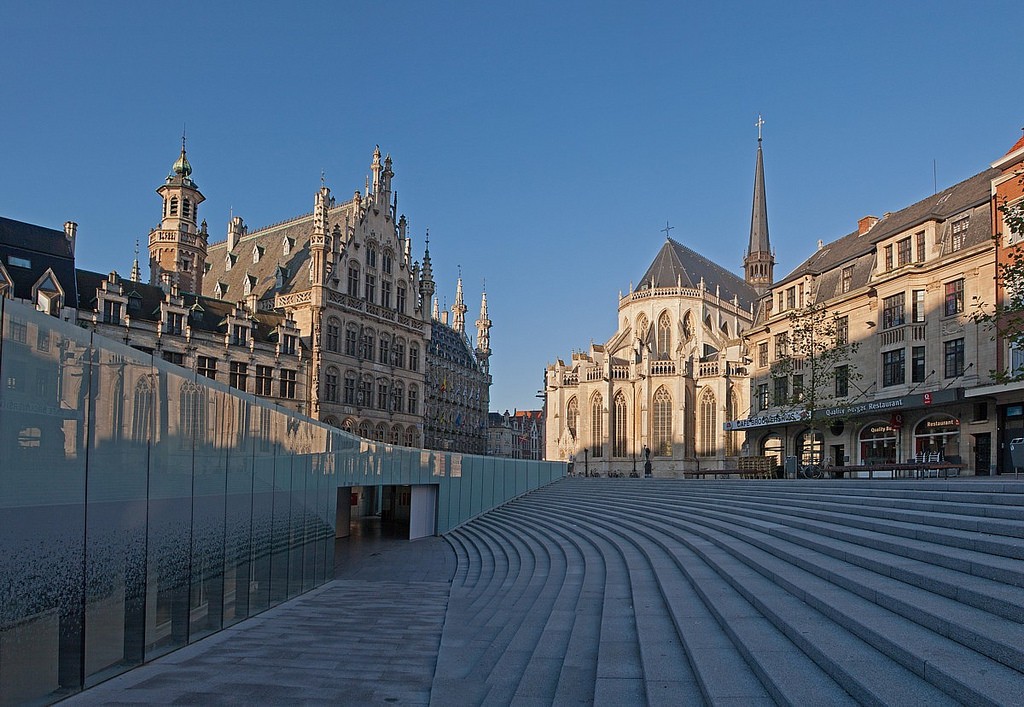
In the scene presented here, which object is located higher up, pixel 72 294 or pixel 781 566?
pixel 72 294

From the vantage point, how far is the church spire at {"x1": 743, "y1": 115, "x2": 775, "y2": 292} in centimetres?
9444

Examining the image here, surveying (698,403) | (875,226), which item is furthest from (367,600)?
(698,403)

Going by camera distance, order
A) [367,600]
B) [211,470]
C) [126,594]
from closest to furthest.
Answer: [126,594] < [211,470] < [367,600]

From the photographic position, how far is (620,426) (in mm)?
67938

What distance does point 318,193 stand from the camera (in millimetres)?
51312

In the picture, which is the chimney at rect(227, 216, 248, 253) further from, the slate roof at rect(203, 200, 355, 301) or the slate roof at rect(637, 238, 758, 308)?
the slate roof at rect(637, 238, 758, 308)

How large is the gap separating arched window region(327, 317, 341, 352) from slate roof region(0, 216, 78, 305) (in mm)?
15351

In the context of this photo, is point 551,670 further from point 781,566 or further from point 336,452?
point 336,452

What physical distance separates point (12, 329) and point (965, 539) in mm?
9992

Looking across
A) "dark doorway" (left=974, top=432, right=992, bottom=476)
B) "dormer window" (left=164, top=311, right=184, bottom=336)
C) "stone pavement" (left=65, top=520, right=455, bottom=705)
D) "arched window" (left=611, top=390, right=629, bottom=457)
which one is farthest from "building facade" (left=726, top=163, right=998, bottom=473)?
"dormer window" (left=164, top=311, right=184, bottom=336)

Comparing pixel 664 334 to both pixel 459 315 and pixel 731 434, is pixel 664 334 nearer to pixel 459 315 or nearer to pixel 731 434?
pixel 731 434

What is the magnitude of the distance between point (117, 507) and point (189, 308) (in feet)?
121

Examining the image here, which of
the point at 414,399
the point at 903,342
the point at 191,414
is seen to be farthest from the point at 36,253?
the point at 903,342

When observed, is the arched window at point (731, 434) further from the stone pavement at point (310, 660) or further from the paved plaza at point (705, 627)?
the stone pavement at point (310, 660)
